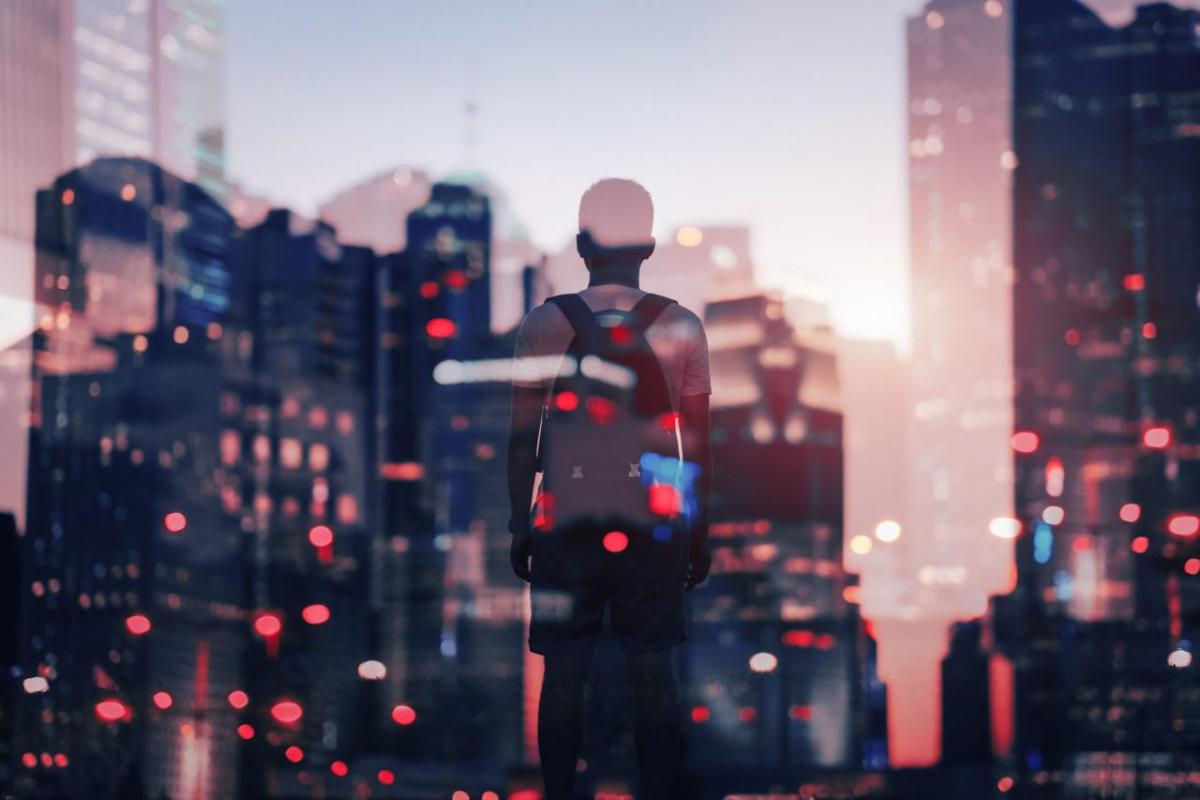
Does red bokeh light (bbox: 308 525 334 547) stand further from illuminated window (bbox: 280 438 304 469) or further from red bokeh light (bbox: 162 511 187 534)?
red bokeh light (bbox: 162 511 187 534)

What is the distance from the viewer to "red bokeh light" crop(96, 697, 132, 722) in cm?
684

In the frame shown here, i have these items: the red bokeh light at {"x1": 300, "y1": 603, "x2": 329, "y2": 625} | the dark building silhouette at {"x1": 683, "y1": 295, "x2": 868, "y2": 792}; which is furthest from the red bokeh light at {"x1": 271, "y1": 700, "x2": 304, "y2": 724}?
the dark building silhouette at {"x1": 683, "y1": 295, "x2": 868, "y2": 792}

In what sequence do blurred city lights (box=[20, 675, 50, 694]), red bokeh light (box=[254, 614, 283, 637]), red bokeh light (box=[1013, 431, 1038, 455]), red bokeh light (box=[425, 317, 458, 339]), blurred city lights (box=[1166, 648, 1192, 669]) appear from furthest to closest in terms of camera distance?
red bokeh light (box=[425, 317, 458, 339]), red bokeh light (box=[1013, 431, 1038, 455]), red bokeh light (box=[254, 614, 283, 637]), blurred city lights (box=[20, 675, 50, 694]), blurred city lights (box=[1166, 648, 1192, 669])

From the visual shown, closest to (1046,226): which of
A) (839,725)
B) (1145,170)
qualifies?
(1145,170)

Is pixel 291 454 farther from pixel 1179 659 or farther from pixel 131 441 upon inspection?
pixel 1179 659

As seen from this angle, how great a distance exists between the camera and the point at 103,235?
206 feet

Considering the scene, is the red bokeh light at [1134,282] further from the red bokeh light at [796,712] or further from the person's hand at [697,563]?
the person's hand at [697,563]

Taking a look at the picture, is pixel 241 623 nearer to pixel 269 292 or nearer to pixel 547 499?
pixel 269 292

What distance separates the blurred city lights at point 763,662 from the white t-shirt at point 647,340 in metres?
2.37

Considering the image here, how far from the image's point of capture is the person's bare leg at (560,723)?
3500 millimetres

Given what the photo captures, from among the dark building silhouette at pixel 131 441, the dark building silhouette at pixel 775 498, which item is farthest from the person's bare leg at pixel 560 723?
the dark building silhouette at pixel 775 498

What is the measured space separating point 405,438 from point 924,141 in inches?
1841

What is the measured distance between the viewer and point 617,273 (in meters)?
3.67

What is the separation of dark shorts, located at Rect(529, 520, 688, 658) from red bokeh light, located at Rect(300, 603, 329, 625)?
7233 centimetres
